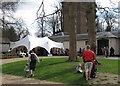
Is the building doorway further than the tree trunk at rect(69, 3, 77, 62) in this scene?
Yes

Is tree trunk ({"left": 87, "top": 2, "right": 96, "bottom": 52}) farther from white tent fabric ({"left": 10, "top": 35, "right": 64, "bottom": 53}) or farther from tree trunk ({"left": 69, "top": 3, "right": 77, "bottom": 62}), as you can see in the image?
white tent fabric ({"left": 10, "top": 35, "right": 64, "bottom": 53})

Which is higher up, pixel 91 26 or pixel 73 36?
pixel 91 26

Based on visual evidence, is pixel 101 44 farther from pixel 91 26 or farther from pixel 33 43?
pixel 91 26

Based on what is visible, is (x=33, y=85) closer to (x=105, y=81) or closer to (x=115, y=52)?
Result: (x=105, y=81)

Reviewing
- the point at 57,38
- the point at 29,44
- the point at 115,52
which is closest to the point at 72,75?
the point at 29,44

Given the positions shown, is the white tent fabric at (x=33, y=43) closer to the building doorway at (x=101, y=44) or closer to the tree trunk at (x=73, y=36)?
the building doorway at (x=101, y=44)

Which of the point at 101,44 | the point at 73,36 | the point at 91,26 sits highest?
the point at 101,44

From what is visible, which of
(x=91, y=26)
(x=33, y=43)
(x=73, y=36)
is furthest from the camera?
(x=33, y=43)

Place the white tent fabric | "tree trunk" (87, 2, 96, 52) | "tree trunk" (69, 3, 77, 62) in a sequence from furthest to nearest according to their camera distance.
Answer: the white tent fabric, "tree trunk" (69, 3, 77, 62), "tree trunk" (87, 2, 96, 52)

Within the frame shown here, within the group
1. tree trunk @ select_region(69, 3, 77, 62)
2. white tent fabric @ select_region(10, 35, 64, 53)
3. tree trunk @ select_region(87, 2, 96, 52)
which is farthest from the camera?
white tent fabric @ select_region(10, 35, 64, 53)

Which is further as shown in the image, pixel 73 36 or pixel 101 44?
pixel 101 44

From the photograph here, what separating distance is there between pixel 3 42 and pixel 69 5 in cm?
6173

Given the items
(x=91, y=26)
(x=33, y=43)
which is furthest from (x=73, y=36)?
→ (x=33, y=43)

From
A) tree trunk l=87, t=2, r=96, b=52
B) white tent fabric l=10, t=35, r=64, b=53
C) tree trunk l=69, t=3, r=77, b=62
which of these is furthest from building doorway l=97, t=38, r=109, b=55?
tree trunk l=87, t=2, r=96, b=52
